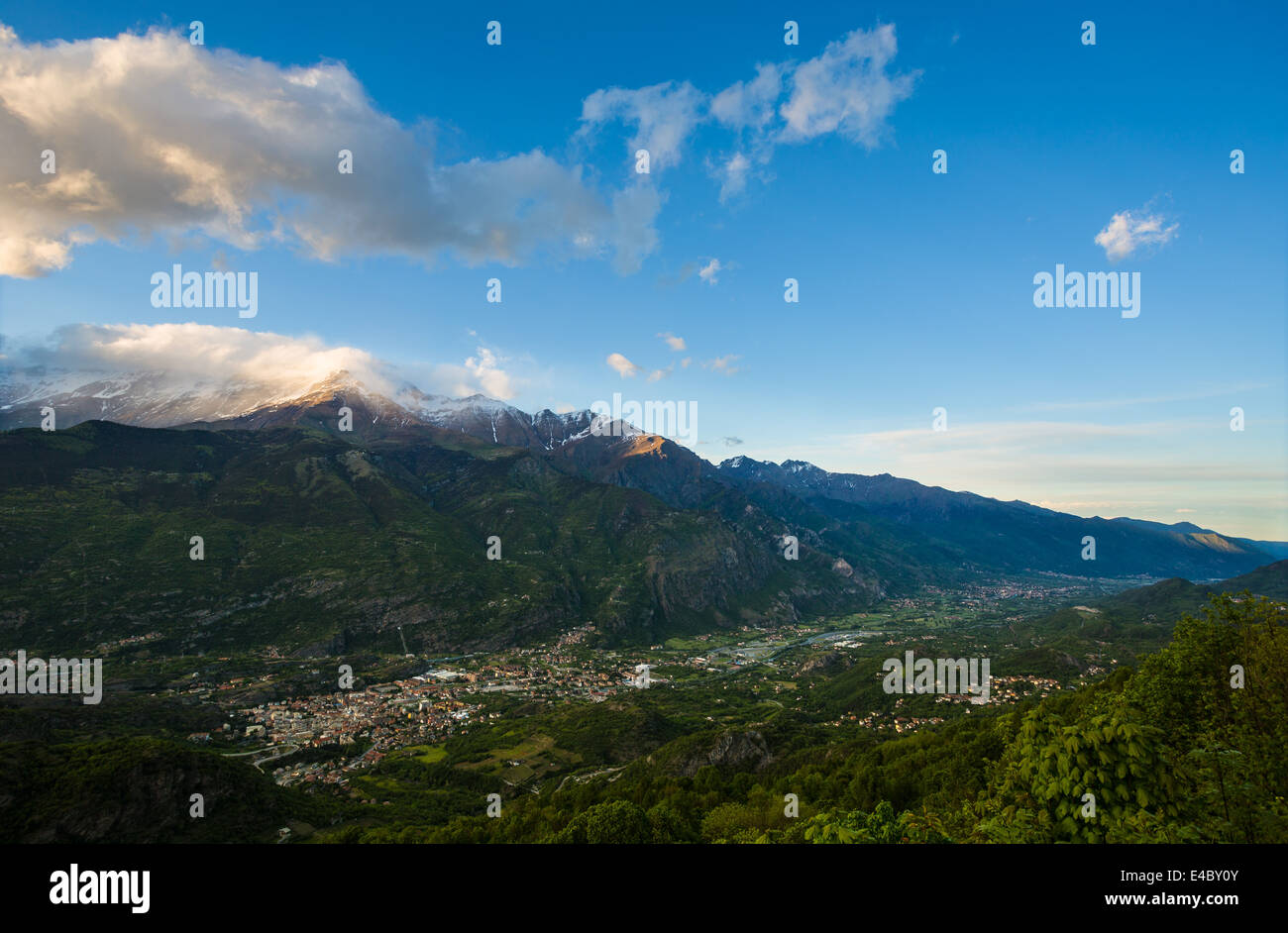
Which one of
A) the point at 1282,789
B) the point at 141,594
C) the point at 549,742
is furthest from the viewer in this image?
the point at 141,594

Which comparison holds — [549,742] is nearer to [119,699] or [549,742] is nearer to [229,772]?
[229,772]

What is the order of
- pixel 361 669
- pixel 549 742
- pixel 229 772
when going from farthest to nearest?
1. pixel 361 669
2. pixel 549 742
3. pixel 229 772
